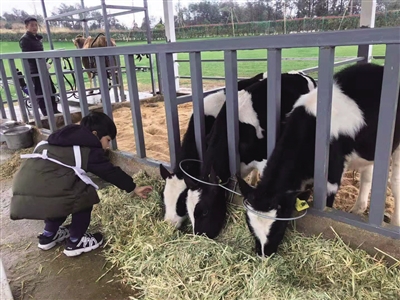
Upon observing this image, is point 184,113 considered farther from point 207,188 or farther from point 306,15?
point 306,15

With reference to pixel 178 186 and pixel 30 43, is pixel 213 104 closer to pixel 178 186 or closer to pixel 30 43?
pixel 178 186

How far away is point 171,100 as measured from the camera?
2.54 metres

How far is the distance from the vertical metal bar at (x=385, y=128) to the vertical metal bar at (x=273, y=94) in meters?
0.55

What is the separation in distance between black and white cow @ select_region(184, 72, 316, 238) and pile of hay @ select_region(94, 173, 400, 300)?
124mm

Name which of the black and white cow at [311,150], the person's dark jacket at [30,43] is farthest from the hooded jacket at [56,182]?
the person's dark jacket at [30,43]

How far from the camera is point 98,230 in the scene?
7.88 feet

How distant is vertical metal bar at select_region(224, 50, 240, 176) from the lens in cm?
204

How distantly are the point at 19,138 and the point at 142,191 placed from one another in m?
2.68

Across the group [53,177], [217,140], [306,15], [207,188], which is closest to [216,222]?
[207,188]

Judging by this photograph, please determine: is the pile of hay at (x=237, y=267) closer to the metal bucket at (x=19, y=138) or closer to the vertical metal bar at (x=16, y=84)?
the metal bucket at (x=19, y=138)

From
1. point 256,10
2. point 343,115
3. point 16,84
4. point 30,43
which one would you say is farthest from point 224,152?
point 256,10

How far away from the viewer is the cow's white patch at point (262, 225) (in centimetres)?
178

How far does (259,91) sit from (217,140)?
67 centimetres

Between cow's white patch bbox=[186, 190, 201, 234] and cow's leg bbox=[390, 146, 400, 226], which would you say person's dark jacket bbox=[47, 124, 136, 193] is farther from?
cow's leg bbox=[390, 146, 400, 226]
